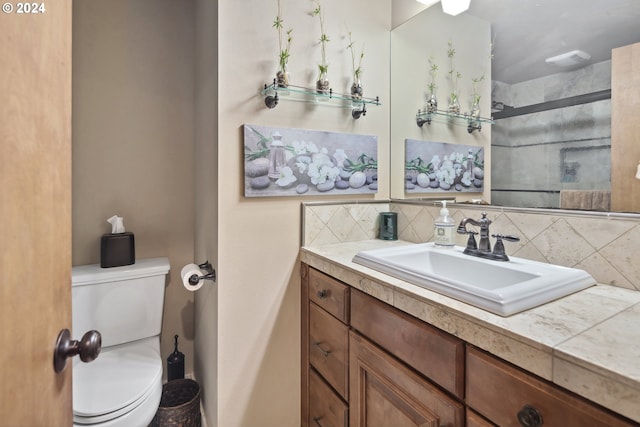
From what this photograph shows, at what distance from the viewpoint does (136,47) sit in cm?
186

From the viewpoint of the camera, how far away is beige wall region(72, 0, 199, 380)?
1763 millimetres

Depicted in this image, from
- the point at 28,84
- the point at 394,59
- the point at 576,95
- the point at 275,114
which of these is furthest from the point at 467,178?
the point at 28,84

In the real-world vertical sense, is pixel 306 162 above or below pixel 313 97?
below

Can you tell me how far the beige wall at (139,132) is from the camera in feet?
5.78

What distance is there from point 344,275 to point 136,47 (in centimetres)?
179

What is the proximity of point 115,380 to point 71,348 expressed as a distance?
98 cm

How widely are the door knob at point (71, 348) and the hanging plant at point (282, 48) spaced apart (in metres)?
1.16

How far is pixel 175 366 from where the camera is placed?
1.90m

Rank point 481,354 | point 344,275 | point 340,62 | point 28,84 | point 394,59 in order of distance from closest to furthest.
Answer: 1. point 28,84
2. point 481,354
3. point 344,275
4. point 340,62
5. point 394,59

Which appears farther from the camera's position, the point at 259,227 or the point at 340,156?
the point at 340,156

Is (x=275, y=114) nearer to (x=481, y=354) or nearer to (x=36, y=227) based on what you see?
(x=36, y=227)

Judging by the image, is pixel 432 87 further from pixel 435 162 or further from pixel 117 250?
pixel 117 250

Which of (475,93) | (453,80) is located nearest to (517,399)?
(475,93)

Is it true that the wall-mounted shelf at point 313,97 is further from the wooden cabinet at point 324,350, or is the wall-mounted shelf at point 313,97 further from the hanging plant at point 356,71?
the wooden cabinet at point 324,350
